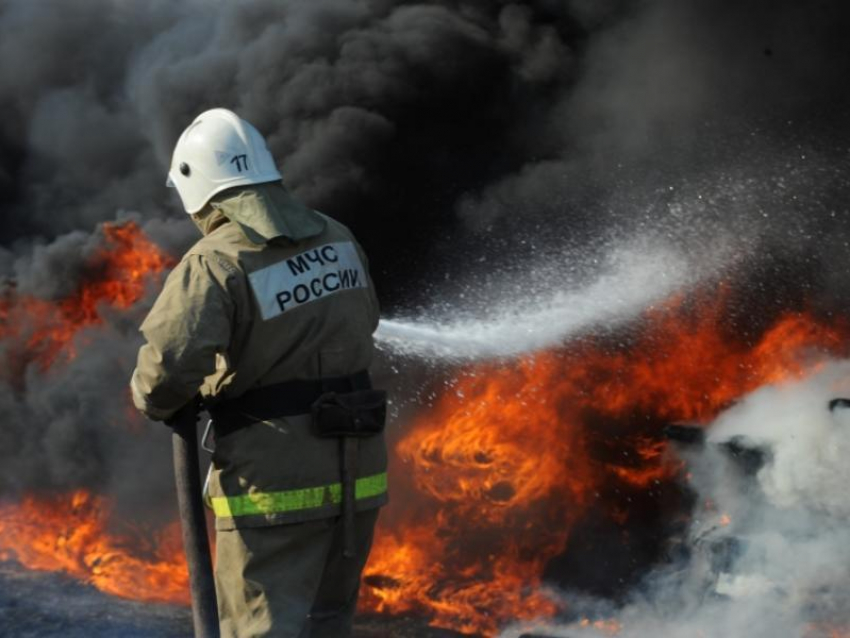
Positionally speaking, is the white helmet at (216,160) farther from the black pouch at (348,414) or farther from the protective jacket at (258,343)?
the black pouch at (348,414)

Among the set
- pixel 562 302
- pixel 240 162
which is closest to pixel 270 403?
pixel 240 162

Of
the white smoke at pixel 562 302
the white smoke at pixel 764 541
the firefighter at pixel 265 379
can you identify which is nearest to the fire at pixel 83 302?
the white smoke at pixel 562 302

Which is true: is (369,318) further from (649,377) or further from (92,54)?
(92,54)

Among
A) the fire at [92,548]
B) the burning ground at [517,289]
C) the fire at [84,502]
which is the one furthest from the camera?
the fire at [84,502]

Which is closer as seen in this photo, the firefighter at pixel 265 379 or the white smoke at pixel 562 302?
the firefighter at pixel 265 379

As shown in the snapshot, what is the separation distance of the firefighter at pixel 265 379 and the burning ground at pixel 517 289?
2485mm

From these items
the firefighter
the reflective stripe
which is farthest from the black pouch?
the reflective stripe

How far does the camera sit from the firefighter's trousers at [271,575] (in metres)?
3.19

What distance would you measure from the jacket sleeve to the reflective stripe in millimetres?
330

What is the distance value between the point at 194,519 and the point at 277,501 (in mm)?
319

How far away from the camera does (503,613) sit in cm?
575

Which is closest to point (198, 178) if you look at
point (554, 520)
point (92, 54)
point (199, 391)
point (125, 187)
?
point (199, 391)

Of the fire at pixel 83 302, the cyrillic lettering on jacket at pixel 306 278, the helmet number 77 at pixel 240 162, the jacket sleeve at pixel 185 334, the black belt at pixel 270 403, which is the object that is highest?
the fire at pixel 83 302

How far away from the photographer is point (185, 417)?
10.9 feet
